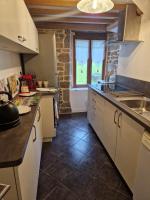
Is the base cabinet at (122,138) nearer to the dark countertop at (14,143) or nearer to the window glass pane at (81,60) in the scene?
the dark countertop at (14,143)

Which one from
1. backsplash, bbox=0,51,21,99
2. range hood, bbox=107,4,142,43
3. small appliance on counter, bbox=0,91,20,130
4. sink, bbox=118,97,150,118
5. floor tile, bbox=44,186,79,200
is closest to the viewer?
small appliance on counter, bbox=0,91,20,130

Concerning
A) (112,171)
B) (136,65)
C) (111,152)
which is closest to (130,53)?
(136,65)

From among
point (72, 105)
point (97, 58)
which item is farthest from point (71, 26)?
point (72, 105)

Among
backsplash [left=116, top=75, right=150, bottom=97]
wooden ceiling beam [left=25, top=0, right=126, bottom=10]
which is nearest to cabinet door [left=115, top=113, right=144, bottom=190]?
backsplash [left=116, top=75, right=150, bottom=97]

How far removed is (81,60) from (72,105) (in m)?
1.20

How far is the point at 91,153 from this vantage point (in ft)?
7.25

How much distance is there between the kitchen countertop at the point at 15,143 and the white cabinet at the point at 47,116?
934 millimetres

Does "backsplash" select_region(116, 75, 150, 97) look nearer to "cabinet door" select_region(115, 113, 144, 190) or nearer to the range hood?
the range hood

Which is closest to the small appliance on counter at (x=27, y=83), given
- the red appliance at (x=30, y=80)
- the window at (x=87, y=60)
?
the red appliance at (x=30, y=80)

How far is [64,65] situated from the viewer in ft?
11.4

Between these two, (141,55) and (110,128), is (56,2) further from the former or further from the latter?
(110,128)

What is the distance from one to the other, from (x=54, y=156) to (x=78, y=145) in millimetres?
467

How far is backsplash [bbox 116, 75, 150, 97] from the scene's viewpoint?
6.65 ft

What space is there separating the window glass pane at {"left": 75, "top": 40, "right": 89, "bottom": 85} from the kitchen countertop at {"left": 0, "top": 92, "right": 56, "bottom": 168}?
103 inches
